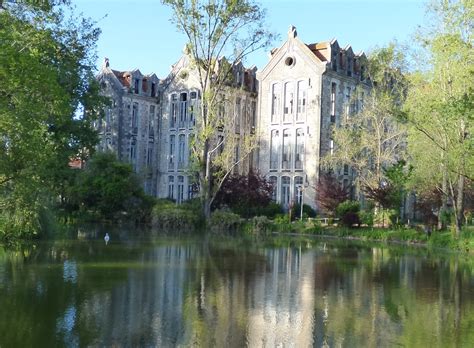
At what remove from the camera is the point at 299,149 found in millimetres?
49219

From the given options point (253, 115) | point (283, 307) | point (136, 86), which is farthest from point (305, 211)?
point (283, 307)

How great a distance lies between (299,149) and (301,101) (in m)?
3.83

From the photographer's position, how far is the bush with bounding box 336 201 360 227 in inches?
1515

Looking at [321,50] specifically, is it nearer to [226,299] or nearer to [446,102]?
[446,102]

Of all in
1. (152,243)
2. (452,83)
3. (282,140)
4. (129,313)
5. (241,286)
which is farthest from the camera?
(282,140)

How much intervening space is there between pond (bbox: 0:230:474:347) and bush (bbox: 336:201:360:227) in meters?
13.3

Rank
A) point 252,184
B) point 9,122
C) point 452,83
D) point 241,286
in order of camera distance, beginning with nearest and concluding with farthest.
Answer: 1. point 9,122
2. point 241,286
3. point 452,83
4. point 252,184

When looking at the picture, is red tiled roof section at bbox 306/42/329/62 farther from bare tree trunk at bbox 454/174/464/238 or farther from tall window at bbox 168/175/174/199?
bare tree trunk at bbox 454/174/464/238

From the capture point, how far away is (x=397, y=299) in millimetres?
15086

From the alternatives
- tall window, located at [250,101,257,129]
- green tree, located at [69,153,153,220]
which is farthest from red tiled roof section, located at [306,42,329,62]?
green tree, located at [69,153,153,220]

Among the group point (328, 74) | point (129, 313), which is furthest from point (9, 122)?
point (328, 74)

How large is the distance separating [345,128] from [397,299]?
1172 inches

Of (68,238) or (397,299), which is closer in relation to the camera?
(397,299)

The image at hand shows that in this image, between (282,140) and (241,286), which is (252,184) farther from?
(241,286)
